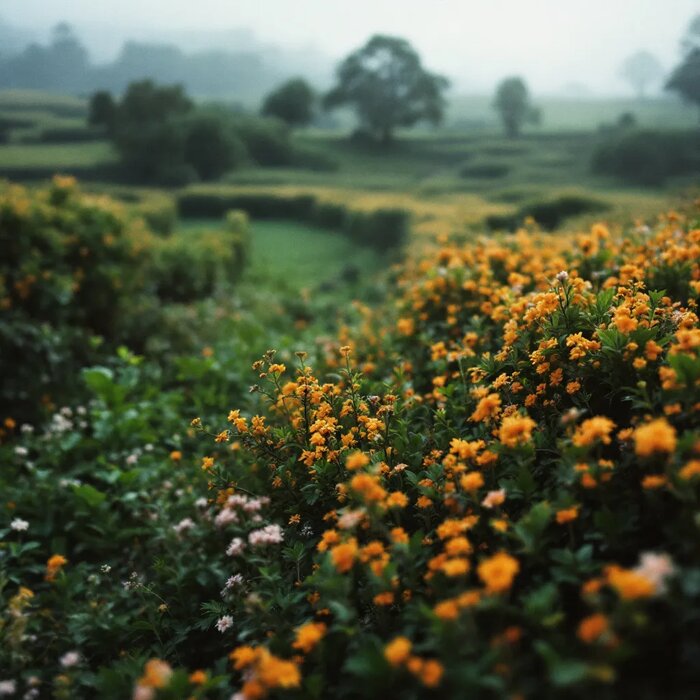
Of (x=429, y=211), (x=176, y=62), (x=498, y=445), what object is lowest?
(x=498, y=445)

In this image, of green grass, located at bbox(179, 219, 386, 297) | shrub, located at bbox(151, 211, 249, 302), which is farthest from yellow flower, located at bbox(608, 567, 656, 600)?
green grass, located at bbox(179, 219, 386, 297)

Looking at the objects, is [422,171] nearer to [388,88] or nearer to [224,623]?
[388,88]

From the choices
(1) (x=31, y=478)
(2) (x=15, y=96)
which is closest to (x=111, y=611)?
(1) (x=31, y=478)

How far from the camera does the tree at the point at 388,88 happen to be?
146 ft

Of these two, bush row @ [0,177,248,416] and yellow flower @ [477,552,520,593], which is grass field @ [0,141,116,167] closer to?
bush row @ [0,177,248,416]

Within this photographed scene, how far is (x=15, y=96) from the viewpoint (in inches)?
1992

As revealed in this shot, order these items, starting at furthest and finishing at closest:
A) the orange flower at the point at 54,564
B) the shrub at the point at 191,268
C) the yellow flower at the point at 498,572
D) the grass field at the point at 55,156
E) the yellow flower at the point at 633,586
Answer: the grass field at the point at 55,156 < the shrub at the point at 191,268 < the orange flower at the point at 54,564 < the yellow flower at the point at 498,572 < the yellow flower at the point at 633,586

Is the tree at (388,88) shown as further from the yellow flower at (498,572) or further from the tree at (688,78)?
the yellow flower at (498,572)

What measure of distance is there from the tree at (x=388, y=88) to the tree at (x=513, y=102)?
185 inches

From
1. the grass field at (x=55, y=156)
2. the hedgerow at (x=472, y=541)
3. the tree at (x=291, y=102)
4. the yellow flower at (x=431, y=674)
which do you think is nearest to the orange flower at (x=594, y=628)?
the hedgerow at (x=472, y=541)

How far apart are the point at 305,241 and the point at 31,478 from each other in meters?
15.7

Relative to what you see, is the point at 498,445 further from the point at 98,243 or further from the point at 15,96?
the point at 15,96

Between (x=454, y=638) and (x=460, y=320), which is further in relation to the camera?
(x=460, y=320)

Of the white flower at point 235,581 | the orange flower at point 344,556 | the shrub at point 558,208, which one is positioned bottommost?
the white flower at point 235,581
